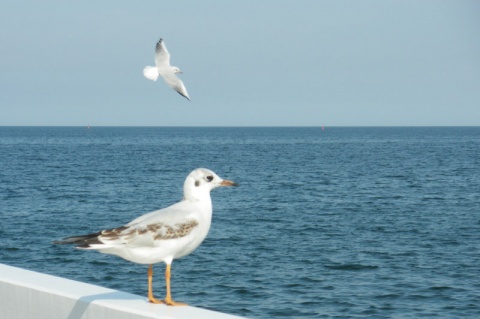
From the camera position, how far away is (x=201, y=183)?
502 cm

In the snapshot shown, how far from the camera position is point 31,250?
34000 millimetres

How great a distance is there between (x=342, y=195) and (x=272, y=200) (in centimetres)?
731

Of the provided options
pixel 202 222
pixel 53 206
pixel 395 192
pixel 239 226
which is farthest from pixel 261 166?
pixel 202 222

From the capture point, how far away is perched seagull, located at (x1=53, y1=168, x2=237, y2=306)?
479cm

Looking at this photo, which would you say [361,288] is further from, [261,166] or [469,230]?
[261,166]

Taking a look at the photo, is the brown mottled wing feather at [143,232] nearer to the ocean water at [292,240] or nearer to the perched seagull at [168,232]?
the perched seagull at [168,232]
